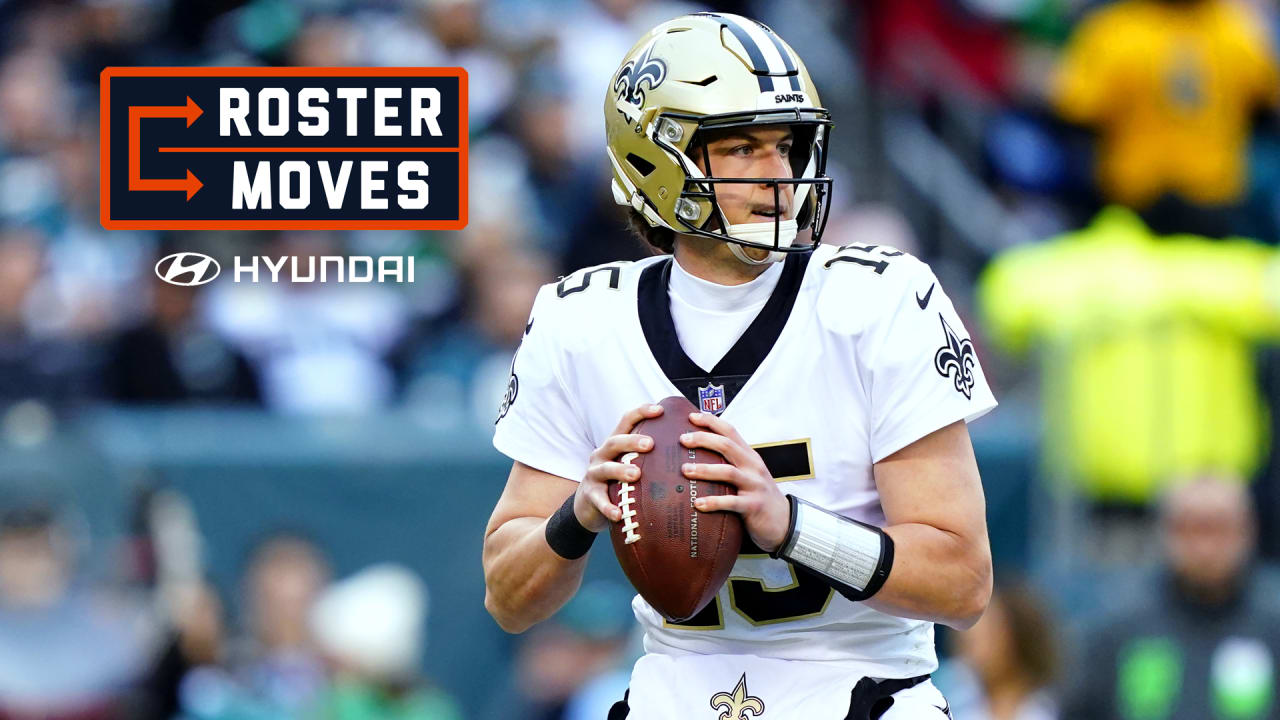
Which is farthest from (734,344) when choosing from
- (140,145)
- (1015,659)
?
(1015,659)

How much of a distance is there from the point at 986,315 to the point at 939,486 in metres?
5.12

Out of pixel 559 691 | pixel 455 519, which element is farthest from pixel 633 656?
pixel 455 519

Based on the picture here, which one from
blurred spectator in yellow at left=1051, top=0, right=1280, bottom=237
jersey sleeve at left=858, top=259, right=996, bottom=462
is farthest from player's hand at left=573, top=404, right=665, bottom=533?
blurred spectator in yellow at left=1051, top=0, right=1280, bottom=237

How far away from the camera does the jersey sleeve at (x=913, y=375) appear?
3.70 meters

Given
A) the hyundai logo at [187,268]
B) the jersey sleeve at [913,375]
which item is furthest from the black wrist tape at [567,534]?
the hyundai logo at [187,268]

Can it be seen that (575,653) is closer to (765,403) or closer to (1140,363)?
(1140,363)

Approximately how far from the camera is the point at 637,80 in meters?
4.02

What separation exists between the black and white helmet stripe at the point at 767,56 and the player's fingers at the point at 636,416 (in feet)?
2.26

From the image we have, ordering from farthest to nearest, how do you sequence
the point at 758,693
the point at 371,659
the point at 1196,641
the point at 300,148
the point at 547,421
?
the point at 371,659 → the point at 1196,641 → the point at 300,148 → the point at 547,421 → the point at 758,693

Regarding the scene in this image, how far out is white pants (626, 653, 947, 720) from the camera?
3793mm

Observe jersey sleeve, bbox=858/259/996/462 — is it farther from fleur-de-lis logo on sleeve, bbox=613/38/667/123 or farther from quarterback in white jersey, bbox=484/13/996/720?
fleur-de-lis logo on sleeve, bbox=613/38/667/123

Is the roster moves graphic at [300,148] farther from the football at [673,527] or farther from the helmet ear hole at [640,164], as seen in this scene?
the football at [673,527]

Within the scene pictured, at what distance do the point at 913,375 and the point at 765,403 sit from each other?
29 centimetres

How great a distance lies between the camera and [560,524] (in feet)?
12.2
